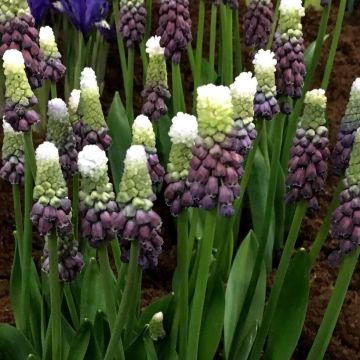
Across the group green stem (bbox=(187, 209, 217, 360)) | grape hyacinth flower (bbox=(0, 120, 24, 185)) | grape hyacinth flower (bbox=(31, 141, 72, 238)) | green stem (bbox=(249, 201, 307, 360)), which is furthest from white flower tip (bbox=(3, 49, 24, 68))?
green stem (bbox=(249, 201, 307, 360))

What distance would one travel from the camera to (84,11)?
2.20m

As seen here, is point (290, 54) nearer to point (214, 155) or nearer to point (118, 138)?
point (214, 155)

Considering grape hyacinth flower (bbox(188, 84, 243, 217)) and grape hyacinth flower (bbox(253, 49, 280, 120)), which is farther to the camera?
grape hyacinth flower (bbox(253, 49, 280, 120))

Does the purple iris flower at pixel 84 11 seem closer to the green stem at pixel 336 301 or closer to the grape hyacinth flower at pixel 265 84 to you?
the grape hyacinth flower at pixel 265 84

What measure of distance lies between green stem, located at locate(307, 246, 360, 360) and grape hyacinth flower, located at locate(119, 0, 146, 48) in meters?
0.80

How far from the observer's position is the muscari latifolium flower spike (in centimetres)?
123

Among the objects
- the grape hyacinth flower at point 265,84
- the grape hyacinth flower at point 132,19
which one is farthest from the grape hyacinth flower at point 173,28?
Answer: the grape hyacinth flower at point 265,84

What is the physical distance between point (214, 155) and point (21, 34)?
402 mm

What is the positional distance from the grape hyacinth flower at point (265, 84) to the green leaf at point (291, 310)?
29cm

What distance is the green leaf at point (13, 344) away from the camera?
1.42 m

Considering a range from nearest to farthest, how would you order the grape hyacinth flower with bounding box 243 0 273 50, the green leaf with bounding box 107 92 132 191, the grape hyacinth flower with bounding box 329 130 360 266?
the grape hyacinth flower with bounding box 329 130 360 266 < the grape hyacinth flower with bounding box 243 0 273 50 < the green leaf with bounding box 107 92 132 191

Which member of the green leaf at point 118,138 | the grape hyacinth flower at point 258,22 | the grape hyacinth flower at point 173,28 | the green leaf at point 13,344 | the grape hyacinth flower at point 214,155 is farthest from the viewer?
the green leaf at point 118,138

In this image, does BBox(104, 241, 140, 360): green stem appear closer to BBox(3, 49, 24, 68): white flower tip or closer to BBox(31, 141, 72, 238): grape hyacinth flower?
BBox(31, 141, 72, 238): grape hyacinth flower

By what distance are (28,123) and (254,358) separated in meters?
0.67
